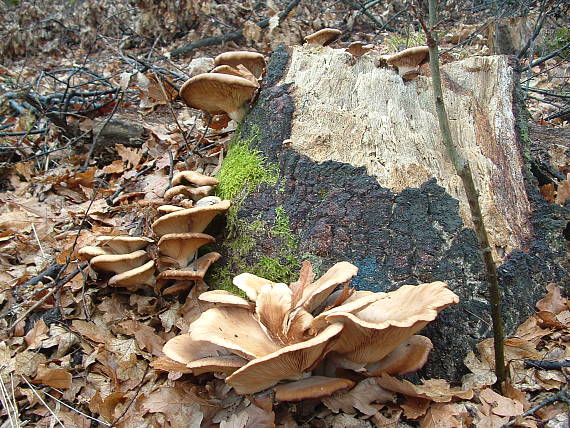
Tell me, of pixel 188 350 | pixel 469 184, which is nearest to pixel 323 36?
pixel 469 184

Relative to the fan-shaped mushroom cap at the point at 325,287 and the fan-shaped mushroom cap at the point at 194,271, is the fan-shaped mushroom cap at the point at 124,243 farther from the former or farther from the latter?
the fan-shaped mushroom cap at the point at 325,287

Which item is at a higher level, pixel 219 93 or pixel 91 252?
pixel 219 93

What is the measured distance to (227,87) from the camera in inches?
152

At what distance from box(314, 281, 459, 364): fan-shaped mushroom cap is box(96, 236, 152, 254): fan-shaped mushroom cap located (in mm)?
1768

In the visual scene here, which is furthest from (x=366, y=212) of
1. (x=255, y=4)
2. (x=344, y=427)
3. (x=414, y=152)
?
(x=255, y=4)

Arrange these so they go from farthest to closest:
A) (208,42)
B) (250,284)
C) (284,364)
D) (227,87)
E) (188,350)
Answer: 1. (208,42)
2. (227,87)
3. (250,284)
4. (188,350)
5. (284,364)

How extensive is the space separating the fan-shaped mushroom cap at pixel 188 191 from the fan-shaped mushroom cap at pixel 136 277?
598 mm

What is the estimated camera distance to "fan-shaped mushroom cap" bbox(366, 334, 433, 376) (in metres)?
2.50

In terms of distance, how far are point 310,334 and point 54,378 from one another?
6.51 ft

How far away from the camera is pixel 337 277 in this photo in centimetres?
244

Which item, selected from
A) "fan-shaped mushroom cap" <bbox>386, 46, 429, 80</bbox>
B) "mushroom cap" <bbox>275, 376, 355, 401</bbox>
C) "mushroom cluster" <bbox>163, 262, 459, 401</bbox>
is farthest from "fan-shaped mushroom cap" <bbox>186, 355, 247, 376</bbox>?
"fan-shaped mushroom cap" <bbox>386, 46, 429, 80</bbox>

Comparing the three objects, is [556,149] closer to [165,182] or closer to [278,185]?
[278,185]

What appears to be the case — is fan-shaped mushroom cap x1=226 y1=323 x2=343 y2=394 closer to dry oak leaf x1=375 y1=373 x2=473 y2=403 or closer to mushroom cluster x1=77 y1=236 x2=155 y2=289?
dry oak leaf x1=375 y1=373 x2=473 y2=403

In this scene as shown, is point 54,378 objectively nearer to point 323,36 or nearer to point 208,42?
point 323,36
